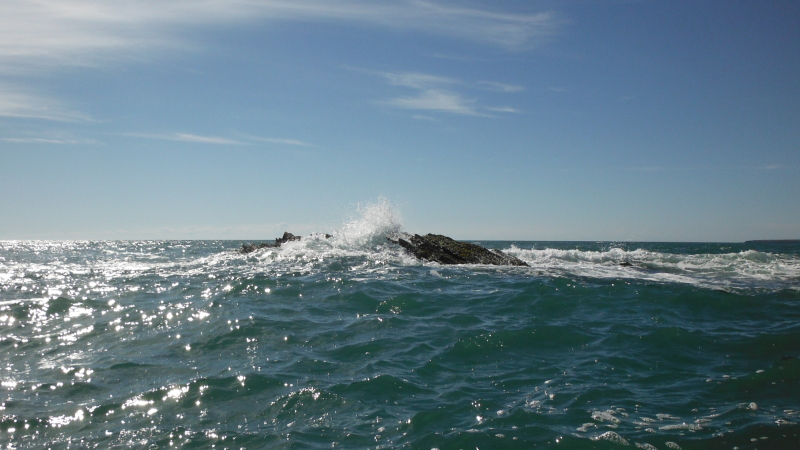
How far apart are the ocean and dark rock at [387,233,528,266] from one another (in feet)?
22.3

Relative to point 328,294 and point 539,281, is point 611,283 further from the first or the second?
point 328,294

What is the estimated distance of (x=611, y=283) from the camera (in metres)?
14.7

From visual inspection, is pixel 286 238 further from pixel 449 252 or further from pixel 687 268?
pixel 687 268

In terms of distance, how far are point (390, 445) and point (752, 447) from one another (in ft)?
12.1

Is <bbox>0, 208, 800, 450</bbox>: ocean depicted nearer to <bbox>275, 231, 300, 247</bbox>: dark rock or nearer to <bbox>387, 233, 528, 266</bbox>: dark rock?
<bbox>387, 233, 528, 266</bbox>: dark rock

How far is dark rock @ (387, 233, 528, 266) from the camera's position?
21.5m

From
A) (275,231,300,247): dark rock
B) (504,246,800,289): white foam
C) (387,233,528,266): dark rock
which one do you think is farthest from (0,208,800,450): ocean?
(275,231,300,247): dark rock

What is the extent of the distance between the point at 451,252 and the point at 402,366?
49.6ft

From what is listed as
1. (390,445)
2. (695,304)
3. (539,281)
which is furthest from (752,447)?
(539,281)

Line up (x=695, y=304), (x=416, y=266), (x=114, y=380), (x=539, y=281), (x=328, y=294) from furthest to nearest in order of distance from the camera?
(x=416, y=266) → (x=539, y=281) → (x=328, y=294) → (x=695, y=304) → (x=114, y=380)

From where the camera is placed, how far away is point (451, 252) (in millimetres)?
22156

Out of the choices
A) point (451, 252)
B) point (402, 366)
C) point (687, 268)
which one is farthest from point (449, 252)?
point (402, 366)

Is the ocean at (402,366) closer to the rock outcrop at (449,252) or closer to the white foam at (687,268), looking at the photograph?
the white foam at (687,268)

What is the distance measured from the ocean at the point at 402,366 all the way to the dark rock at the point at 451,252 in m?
6.81
